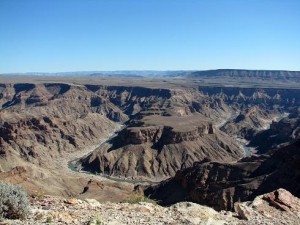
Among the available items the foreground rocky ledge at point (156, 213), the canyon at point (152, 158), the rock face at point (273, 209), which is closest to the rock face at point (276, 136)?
the canyon at point (152, 158)

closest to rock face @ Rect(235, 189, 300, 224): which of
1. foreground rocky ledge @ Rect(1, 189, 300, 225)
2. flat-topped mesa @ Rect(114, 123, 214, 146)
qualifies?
foreground rocky ledge @ Rect(1, 189, 300, 225)

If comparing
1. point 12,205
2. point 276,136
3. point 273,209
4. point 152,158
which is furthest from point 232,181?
point 276,136

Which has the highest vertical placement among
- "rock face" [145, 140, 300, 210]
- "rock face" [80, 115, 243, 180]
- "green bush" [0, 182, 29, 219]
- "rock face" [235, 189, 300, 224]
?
"green bush" [0, 182, 29, 219]

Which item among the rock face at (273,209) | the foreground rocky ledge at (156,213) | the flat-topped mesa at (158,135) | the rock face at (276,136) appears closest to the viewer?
the foreground rocky ledge at (156,213)

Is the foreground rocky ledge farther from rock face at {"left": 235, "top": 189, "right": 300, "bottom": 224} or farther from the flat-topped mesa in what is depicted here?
the flat-topped mesa

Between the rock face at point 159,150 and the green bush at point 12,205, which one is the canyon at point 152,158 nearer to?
the rock face at point 159,150

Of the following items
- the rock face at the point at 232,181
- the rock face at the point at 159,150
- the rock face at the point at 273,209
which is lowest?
the rock face at the point at 159,150

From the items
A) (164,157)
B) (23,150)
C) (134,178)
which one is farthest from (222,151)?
(23,150)
